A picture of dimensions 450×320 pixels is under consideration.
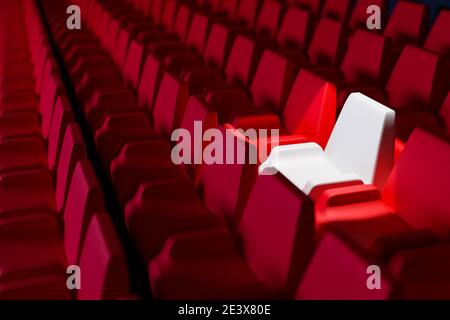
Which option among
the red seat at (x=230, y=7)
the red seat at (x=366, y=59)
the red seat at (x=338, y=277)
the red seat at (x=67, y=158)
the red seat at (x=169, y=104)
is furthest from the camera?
the red seat at (x=230, y=7)

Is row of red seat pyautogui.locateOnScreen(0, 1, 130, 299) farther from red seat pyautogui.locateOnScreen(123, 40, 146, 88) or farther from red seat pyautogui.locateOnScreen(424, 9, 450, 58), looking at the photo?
red seat pyautogui.locateOnScreen(424, 9, 450, 58)

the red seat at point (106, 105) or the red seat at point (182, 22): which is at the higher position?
the red seat at point (182, 22)

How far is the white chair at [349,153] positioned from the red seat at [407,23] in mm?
491

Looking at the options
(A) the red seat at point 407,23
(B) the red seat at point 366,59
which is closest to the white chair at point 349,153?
(B) the red seat at point 366,59

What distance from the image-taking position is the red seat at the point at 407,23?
1131 millimetres

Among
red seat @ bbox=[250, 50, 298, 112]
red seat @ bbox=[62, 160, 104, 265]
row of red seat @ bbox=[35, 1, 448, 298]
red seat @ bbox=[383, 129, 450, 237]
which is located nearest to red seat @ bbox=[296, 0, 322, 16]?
row of red seat @ bbox=[35, 1, 448, 298]

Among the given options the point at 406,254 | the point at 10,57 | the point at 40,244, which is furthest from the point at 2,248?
the point at 10,57

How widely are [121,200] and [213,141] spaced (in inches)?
5.2

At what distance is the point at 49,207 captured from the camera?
65 cm

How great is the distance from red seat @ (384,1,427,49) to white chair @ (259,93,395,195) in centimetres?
49

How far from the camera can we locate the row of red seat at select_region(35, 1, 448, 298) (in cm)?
47

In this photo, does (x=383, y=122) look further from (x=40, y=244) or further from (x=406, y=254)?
(x=40, y=244)

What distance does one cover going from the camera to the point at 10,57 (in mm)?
1330

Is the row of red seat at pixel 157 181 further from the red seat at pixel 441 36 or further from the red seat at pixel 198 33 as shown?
the red seat at pixel 441 36
